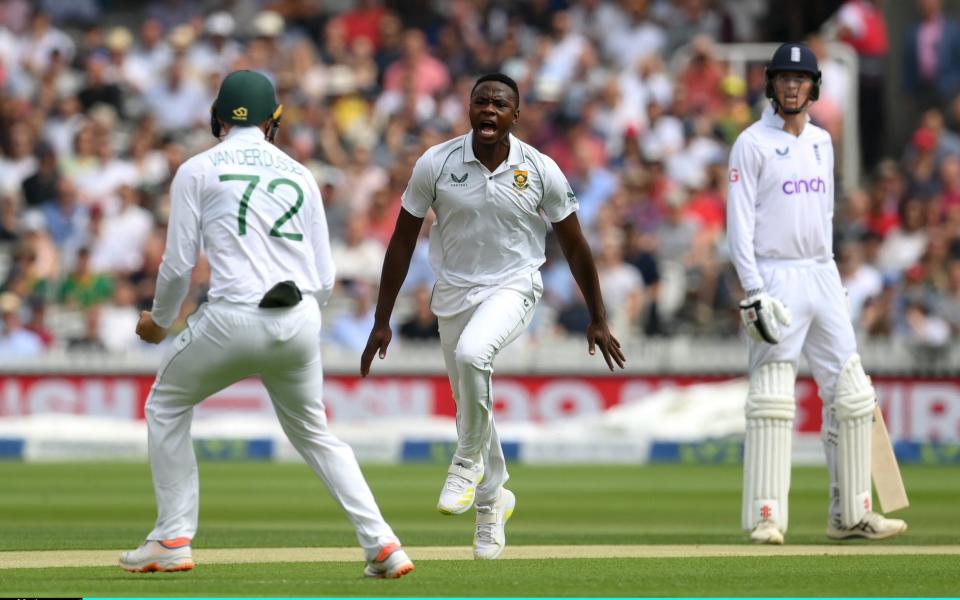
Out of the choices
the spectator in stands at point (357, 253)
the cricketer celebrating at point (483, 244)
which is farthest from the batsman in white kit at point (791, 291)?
the spectator in stands at point (357, 253)

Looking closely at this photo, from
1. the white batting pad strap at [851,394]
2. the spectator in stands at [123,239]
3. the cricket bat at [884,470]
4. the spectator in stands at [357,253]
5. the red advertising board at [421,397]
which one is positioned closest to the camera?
the white batting pad strap at [851,394]

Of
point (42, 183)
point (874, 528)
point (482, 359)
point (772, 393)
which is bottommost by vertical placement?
point (874, 528)

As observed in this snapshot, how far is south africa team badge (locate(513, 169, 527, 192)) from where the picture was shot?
711cm

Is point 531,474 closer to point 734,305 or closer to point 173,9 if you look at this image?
point 734,305

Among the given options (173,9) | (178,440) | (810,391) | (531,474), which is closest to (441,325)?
(178,440)

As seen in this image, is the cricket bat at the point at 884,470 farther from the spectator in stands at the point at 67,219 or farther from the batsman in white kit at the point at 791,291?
the spectator in stands at the point at 67,219

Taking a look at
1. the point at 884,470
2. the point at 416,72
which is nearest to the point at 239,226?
the point at 884,470

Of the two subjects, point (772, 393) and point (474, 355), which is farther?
point (772, 393)

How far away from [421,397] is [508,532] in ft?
19.6

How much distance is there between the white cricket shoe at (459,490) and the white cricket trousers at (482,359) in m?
0.04

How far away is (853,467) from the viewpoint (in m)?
8.31

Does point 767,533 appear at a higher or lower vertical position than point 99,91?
lower

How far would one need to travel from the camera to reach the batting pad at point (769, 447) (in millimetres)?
8141

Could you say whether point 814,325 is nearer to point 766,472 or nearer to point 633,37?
point 766,472
